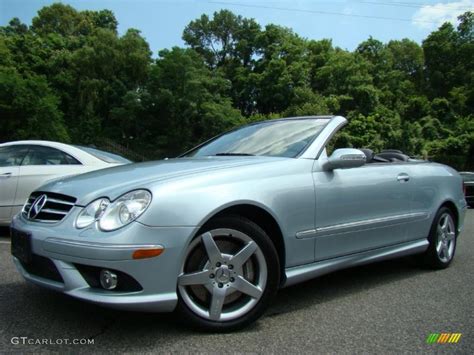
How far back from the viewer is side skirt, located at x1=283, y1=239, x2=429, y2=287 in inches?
134

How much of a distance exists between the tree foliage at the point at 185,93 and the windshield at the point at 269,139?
22916mm

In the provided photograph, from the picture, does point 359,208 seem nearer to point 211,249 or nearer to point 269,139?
point 269,139

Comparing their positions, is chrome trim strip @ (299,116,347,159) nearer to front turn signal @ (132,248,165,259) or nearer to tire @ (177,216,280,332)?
tire @ (177,216,280,332)

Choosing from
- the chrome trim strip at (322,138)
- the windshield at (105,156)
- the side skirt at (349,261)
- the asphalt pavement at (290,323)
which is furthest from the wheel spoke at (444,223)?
the windshield at (105,156)

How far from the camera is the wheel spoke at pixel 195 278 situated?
2.85 meters

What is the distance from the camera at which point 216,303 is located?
2945mm

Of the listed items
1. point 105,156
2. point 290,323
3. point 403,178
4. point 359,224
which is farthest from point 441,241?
point 105,156

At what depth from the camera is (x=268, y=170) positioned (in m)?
3.34

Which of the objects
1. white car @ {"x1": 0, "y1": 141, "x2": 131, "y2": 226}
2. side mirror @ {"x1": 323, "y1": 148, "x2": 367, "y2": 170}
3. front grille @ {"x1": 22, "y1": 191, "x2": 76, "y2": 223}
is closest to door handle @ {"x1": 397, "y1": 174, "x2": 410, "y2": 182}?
side mirror @ {"x1": 323, "y1": 148, "x2": 367, "y2": 170}

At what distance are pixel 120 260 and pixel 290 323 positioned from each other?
1256mm

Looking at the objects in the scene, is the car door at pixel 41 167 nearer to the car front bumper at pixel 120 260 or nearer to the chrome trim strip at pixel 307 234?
the car front bumper at pixel 120 260

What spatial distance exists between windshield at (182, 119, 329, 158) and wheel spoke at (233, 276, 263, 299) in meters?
1.07

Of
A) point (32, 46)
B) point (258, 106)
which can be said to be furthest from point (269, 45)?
point (32, 46)

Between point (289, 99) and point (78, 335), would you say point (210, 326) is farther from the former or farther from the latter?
point (289, 99)
